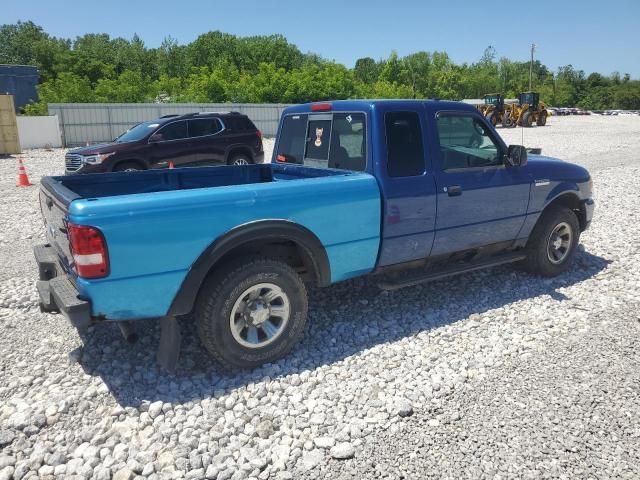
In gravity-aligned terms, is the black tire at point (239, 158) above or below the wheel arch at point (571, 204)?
below

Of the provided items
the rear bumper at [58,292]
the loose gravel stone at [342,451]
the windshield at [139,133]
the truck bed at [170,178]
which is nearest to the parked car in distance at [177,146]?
the windshield at [139,133]

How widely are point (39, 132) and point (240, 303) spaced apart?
23.2 meters

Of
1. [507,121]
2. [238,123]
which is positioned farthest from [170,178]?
[507,121]

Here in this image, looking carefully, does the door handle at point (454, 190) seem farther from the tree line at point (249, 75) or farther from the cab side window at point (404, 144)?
the tree line at point (249, 75)

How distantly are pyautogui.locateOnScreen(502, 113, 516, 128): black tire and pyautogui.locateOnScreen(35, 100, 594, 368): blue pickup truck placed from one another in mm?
33028

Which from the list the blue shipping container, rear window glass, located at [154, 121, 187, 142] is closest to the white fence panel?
rear window glass, located at [154, 121, 187, 142]

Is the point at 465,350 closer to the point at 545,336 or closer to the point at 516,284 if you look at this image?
the point at 545,336

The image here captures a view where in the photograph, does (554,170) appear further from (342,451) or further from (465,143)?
(342,451)

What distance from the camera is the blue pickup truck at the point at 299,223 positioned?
10.4 ft

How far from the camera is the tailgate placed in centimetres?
334

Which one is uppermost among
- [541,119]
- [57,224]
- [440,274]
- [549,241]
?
[541,119]

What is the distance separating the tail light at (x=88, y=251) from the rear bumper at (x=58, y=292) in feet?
0.69

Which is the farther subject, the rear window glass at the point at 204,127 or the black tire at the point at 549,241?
the rear window glass at the point at 204,127

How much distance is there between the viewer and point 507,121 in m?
36.2
